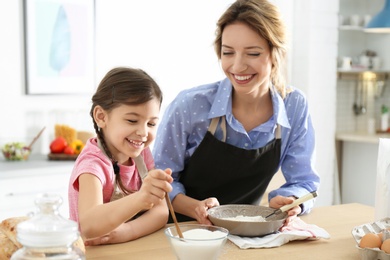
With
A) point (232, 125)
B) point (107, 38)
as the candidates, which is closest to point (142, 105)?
point (232, 125)

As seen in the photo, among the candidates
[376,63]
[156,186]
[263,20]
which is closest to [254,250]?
[156,186]

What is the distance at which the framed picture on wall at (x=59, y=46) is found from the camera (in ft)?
13.5

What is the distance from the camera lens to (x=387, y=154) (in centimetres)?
182

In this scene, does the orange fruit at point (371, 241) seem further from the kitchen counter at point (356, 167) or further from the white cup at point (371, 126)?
the white cup at point (371, 126)

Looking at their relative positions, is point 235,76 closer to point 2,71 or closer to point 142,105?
point 142,105

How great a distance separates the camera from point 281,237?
1.77 meters

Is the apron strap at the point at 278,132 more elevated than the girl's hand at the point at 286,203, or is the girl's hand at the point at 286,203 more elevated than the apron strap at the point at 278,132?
the apron strap at the point at 278,132

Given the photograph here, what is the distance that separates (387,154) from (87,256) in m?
0.89

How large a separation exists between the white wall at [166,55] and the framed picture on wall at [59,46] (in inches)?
2.2

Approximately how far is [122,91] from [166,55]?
2.91m

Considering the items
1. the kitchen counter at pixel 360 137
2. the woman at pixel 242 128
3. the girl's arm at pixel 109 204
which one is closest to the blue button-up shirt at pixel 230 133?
the woman at pixel 242 128

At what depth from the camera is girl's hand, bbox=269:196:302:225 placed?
193cm

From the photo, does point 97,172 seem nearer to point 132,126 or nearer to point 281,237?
point 132,126

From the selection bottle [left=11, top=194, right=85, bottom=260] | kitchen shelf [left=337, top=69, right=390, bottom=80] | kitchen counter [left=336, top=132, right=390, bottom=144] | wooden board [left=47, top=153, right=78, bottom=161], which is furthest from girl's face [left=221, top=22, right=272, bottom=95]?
kitchen shelf [left=337, top=69, right=390, bottom=80]
